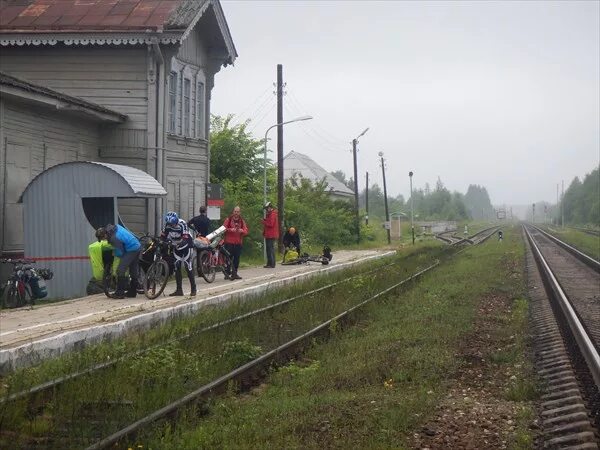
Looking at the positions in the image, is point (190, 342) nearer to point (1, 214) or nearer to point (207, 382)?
point (207, 382)

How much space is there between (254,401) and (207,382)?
2.11ft

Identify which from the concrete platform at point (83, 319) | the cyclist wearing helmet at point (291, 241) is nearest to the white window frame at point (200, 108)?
the cyclist wearing helmet at point (291, 241)

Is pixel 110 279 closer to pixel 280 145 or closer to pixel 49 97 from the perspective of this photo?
pixel 49 97

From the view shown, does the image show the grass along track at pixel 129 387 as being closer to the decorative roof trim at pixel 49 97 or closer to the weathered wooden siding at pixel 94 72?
the decorative roof trim at pixel 49 97

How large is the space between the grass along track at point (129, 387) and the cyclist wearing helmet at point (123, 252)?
3.30m

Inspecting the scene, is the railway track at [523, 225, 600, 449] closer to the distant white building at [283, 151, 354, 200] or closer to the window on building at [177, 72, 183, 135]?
the window on building at [177, 72, 183, 135]

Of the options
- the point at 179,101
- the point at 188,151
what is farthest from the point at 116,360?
the point at 188,151

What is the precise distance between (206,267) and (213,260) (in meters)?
0.47

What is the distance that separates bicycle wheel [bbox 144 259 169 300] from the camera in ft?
48.6

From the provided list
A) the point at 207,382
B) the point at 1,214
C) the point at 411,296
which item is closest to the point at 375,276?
the point at 411,296

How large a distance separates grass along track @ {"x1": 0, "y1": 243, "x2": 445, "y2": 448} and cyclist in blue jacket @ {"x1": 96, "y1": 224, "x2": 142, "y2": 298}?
3.30 m

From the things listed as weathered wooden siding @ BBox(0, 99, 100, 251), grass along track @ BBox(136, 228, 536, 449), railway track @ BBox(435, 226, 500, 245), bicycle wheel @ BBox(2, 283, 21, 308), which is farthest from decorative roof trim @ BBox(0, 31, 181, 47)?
railway track @ BBox(435, 226, 500, 245)

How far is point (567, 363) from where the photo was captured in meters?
9.48

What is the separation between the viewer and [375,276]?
22250 mm
